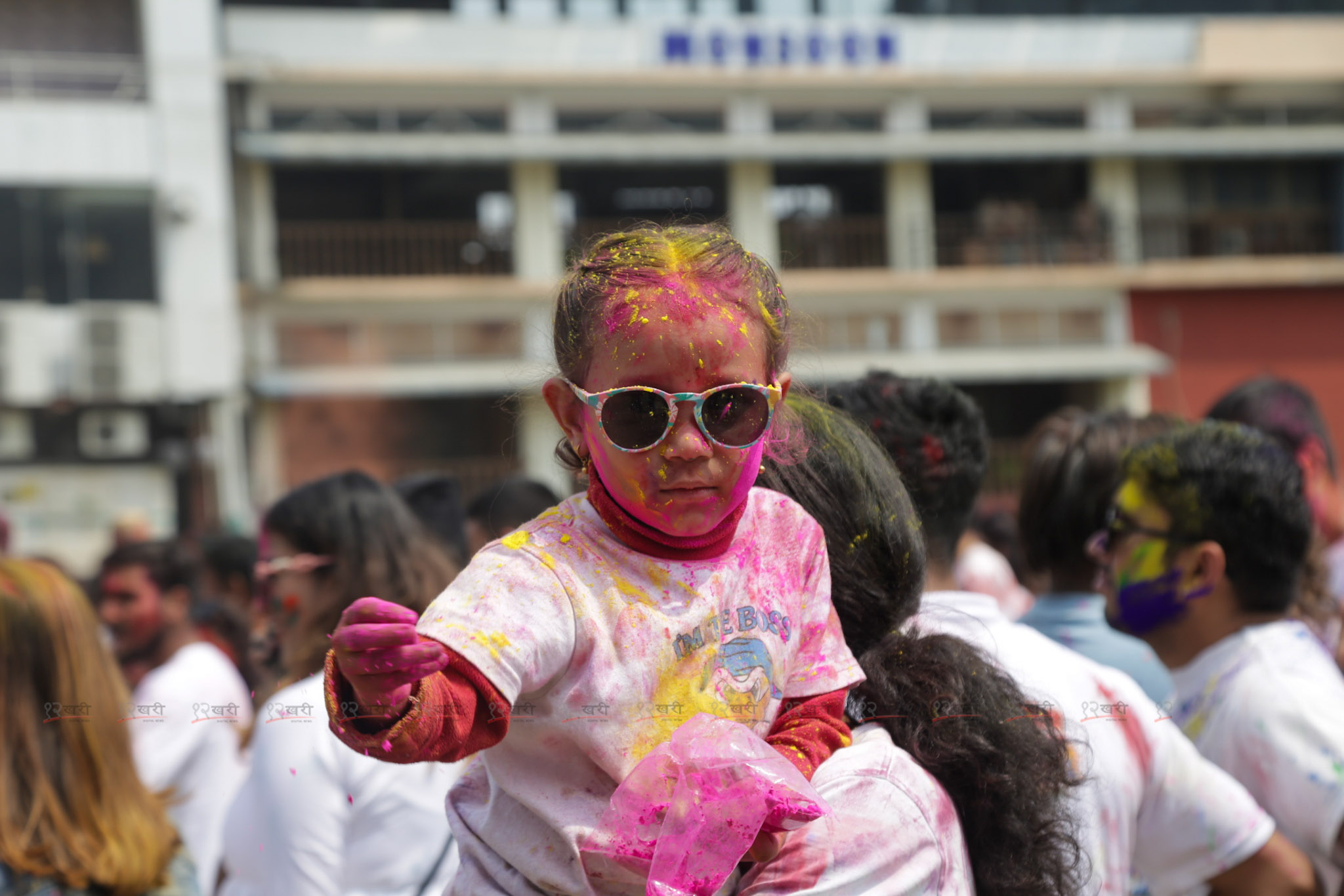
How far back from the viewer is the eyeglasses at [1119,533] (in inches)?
99.0

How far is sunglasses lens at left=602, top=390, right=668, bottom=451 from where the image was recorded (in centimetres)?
134

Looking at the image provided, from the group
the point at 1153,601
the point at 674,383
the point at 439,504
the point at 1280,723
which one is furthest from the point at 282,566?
the point at 1280,723

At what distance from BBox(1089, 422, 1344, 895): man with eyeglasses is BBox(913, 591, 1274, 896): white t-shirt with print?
236 mm

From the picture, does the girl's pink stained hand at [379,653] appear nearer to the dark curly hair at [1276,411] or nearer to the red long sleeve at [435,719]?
the red long sleeve at [435,719]

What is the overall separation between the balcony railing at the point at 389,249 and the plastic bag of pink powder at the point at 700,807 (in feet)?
60.0

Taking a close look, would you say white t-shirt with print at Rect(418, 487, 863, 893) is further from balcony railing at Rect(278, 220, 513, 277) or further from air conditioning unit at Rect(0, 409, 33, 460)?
balcony railing at Rect(278, 220, 513, 277)

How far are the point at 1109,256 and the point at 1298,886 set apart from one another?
63.1 ft

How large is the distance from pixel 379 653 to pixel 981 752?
809 millimetres

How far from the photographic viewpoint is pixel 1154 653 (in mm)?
2666

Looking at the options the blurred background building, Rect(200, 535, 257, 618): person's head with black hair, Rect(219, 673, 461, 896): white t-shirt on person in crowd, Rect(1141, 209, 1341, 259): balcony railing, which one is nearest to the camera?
Rect(219, 673, 461, 896): white t-shirt on person in crowd

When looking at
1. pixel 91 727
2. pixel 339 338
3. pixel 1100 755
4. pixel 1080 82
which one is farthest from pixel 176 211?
pixel 1100 755

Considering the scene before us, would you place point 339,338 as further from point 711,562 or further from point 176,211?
point 711,562

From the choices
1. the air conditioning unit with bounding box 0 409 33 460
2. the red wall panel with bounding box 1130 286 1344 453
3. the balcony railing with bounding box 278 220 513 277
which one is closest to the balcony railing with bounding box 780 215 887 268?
the red wall panel with bounding box 1130 286 1344 453

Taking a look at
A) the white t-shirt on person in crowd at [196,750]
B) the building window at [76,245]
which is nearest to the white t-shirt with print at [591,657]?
the white t-shirt on person in crowd at [196,750]
